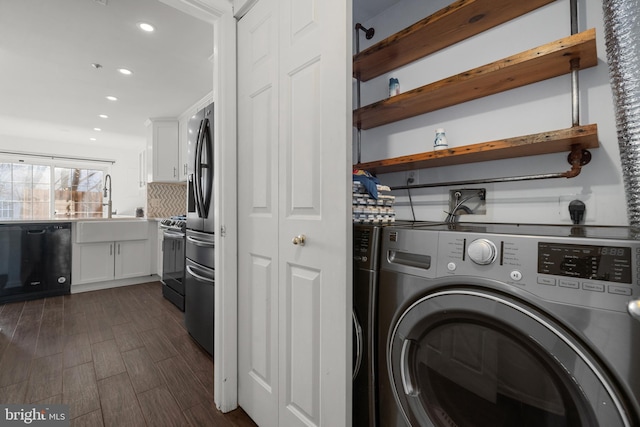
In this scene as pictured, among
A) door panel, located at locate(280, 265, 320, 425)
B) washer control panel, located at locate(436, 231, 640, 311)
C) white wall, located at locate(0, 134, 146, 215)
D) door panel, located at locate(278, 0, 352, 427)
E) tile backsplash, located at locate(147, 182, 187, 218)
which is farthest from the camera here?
white wall, located at locate(0, 134, 146, 215)

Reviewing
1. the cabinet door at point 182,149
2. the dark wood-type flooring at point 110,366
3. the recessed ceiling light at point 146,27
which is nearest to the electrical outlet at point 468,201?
the dark wood-type flooring at point 110,366

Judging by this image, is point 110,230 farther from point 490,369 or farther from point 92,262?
point 490,369

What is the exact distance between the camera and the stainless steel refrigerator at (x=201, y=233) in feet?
6.59

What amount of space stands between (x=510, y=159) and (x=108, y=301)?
13.6 feet

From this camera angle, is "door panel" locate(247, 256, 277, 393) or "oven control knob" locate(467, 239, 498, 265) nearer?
"oven control knob" locate(467, 239, 498, 265)

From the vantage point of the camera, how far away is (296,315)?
1150mm

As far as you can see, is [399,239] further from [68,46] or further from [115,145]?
[115,145]

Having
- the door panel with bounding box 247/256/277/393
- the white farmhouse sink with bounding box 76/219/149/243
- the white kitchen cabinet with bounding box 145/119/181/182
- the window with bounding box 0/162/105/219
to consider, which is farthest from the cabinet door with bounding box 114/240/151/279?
the door panel with bounding box 247/256/277/393

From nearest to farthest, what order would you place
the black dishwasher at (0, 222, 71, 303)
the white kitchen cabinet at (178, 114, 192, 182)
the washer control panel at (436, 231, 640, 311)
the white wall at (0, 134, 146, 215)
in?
the washer control panel at (436, 231, 640, 311) < the black dishwasher at (0, 222, 71, 303) < the white kitchen cabinet at (178, 114, 192, 182) < the white wall at (0, 134, 146, 215)

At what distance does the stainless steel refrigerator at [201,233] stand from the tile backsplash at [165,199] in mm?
2631

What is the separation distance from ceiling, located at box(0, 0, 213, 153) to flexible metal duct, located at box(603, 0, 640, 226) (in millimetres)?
2336

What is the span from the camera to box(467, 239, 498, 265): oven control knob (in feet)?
2.39

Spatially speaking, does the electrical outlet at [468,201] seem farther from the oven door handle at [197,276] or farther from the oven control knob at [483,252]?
the oven door handle at [197,276]

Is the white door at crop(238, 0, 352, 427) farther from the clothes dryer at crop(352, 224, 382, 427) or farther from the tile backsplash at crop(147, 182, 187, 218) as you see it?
the tile backsplash at crop(147, 182, 187, 218)
